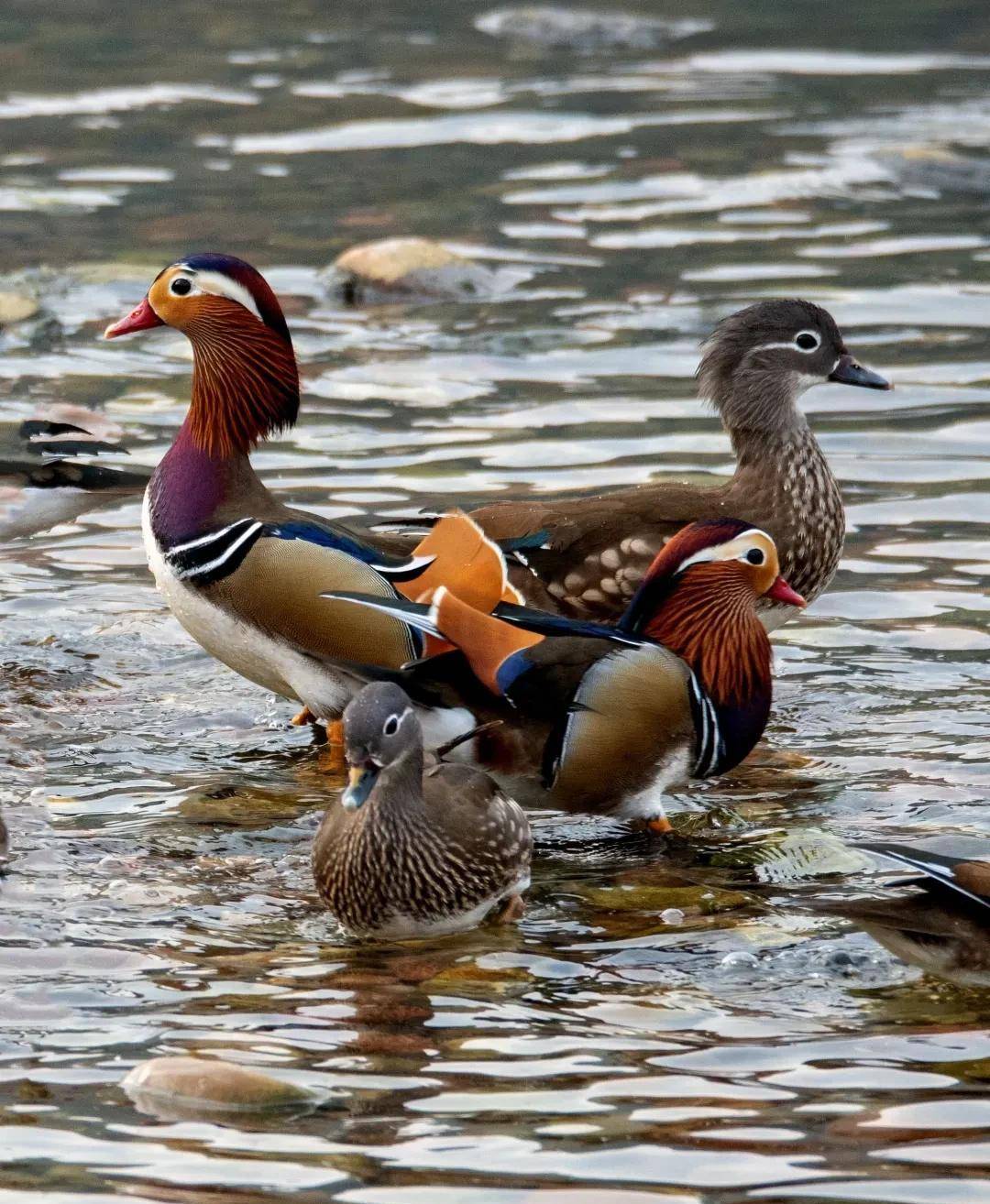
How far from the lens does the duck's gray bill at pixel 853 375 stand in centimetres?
741

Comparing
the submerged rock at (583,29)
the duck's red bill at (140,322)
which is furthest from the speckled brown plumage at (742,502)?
the submerged rock at (583,29)

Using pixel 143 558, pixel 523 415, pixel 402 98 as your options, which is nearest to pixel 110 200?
pixel 402 98

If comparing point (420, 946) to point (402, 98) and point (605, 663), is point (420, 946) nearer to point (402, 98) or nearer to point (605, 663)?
point (605, 663)

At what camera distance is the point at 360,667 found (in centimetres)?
564

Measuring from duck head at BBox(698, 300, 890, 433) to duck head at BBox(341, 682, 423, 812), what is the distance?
254 cm

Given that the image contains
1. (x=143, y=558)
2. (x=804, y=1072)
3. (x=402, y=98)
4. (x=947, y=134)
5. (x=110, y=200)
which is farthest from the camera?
(x=402, y=98)

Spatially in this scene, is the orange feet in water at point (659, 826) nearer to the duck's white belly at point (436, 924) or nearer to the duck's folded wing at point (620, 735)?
the duck's folded wing at point (620, 735)

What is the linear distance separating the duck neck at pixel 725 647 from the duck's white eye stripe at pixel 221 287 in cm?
165

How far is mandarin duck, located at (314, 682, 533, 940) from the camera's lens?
4934 mm

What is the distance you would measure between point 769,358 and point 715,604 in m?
1.53

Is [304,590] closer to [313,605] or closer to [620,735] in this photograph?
[313,605]

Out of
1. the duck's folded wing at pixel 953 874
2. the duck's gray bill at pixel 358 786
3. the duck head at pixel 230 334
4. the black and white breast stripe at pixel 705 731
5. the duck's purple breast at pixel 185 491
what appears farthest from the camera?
the duck head at pixel 230 334

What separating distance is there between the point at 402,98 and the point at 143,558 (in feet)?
24.2

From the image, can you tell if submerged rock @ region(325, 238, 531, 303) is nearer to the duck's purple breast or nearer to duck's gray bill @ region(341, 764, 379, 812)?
the duck's purple breast
